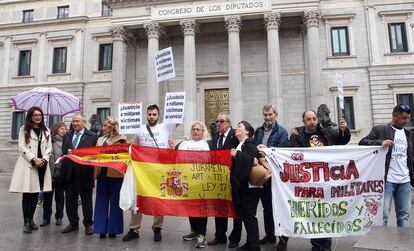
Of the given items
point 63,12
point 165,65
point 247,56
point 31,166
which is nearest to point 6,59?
point 63,12

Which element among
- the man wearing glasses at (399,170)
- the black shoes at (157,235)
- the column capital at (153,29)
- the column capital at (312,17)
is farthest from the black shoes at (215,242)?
the column capital at (153,29)

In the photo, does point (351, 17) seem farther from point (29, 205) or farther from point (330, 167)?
point (29, 205)

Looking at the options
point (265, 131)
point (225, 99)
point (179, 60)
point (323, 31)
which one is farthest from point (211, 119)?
point (265, 131)

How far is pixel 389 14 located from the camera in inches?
1033

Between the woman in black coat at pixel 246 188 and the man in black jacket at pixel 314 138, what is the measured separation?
2.22 ft

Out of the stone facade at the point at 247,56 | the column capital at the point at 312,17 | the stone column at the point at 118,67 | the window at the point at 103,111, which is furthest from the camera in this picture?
the window at the point at 103,111

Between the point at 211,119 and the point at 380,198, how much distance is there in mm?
22609

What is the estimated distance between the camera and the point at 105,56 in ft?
102

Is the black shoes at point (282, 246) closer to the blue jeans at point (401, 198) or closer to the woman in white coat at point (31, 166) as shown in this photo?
the blue jeans at point (401, 198)

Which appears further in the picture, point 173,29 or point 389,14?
point 173,29

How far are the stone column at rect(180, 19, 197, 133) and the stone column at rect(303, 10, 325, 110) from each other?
823cm

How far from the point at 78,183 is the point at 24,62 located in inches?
1192

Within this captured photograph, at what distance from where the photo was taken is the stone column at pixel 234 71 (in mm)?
24562

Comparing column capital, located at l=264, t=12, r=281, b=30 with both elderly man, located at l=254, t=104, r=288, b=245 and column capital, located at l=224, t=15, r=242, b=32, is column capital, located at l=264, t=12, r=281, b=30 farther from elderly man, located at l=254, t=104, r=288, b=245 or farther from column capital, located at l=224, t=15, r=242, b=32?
elderly man, located at l=254, t=104, r=288, b=245
